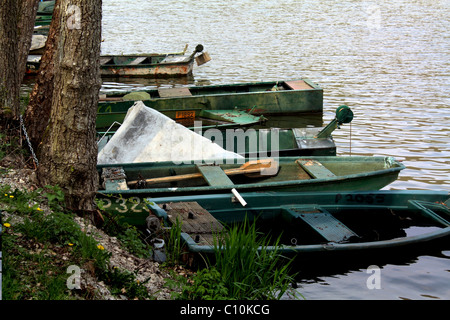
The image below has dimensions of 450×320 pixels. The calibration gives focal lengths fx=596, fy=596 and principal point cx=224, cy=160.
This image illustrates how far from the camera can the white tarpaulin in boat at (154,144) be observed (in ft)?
34.1

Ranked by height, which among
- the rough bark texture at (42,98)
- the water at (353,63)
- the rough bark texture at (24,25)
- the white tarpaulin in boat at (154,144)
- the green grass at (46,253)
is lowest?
the water at (353,63)

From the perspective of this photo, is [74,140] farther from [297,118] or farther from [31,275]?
[297,118]

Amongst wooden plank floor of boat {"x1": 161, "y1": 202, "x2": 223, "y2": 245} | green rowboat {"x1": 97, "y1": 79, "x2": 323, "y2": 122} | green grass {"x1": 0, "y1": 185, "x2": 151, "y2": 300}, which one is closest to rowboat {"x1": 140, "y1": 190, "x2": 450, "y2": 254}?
wooden plank floor of boat {"x1": 161, "y1": 202, "x2": 223, "y2": 245}

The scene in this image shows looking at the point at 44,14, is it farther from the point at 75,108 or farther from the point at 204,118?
the point at 75,108

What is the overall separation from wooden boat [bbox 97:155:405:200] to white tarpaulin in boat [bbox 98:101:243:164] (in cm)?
27

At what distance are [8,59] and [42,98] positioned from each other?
2.61 feet

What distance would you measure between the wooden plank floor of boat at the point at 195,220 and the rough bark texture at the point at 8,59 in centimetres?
305

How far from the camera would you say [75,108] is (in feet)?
21.7

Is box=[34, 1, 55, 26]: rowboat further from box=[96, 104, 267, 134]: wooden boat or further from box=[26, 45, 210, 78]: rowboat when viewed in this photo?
box=[96, 104, 267, 134]: wooden boat

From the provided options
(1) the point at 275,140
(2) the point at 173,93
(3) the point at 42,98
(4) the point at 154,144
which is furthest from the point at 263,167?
(2) the point at 173,93

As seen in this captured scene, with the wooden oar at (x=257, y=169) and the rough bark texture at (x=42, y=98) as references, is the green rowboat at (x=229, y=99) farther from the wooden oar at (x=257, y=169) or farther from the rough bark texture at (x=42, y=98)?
the wooden oar at (x=257, y=169)

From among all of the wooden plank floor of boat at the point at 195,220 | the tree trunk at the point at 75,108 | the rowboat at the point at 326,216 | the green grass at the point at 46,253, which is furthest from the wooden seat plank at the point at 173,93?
the green grass at the point at 46,253

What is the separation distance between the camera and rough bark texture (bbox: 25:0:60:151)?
9.43 m
